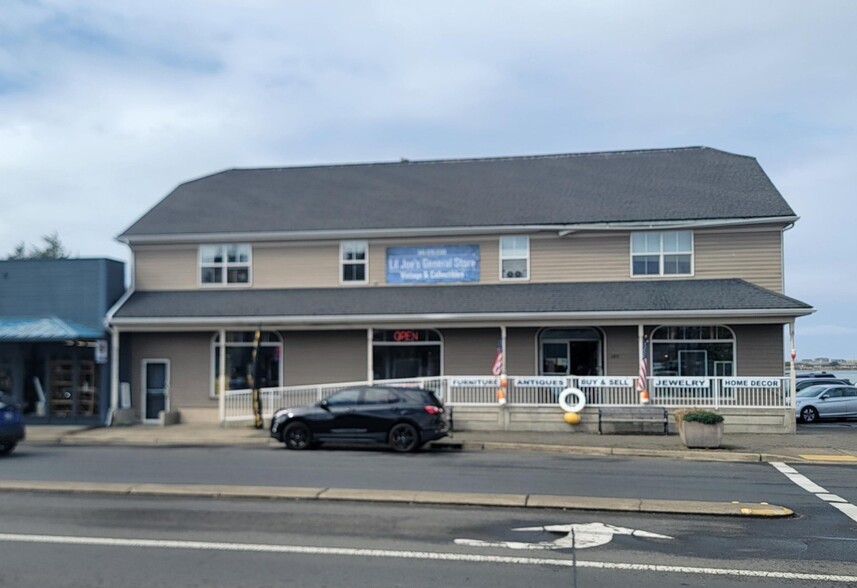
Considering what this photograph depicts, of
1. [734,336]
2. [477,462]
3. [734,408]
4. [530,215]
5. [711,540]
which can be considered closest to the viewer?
[711,540]

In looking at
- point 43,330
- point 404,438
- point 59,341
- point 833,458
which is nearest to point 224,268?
point 59,341

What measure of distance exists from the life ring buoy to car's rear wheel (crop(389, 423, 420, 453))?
5.01m

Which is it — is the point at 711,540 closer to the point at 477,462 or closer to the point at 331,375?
the point at 477,462

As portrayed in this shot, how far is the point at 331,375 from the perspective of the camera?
84.2 ft

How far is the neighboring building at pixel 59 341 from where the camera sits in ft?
84.0

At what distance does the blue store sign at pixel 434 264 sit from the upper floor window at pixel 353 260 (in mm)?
908

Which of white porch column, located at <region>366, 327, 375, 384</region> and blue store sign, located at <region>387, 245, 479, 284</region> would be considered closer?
white porch column, located at <region>366, 327, 375, 384</region>

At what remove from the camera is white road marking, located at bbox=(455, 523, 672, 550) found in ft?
29.8

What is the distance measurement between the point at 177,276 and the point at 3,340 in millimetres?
5428

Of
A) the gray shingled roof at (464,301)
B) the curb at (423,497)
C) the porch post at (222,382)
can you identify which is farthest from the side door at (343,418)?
the curb at (423,497)

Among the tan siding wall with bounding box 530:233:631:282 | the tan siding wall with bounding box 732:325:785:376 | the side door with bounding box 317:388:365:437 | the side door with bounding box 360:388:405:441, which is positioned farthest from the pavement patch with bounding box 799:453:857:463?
the side door with bounding box 317:388:365:437

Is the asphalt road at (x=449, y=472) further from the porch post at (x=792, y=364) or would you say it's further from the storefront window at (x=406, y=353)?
the storefront window at (x=406, y=353)

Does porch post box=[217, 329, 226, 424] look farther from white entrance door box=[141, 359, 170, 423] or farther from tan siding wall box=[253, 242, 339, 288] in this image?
tan siding wall box=[253, 242, 339, 288]

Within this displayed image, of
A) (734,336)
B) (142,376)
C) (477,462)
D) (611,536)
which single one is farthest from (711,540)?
(142,376)
